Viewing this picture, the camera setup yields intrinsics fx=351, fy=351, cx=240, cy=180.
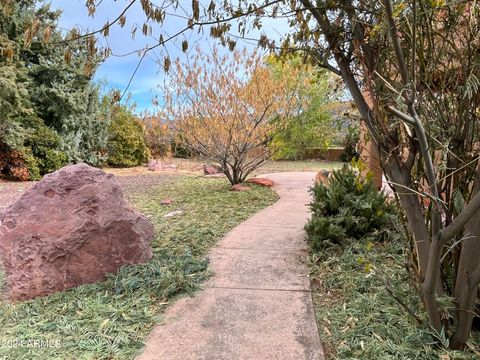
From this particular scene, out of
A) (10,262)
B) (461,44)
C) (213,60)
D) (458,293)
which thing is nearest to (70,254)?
(10,262)

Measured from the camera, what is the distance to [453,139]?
1910mm

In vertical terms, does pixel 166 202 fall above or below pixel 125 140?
below

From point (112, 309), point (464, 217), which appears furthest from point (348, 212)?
point (112, 309)

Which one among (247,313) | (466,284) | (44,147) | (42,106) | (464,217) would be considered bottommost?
(247,313)

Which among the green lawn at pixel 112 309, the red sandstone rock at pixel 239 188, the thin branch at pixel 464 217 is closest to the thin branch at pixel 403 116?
the thin branch at pixel 464 217

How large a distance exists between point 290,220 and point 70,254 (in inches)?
118

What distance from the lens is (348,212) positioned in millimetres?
3645

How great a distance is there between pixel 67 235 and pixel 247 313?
156 cm

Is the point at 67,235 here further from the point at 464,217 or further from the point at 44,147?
the point at 44,147

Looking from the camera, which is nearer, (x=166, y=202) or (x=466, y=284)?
(x=466, y=284)

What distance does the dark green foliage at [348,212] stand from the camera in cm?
356

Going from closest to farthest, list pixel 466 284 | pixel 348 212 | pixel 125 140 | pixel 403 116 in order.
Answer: pixel 403 116
pixel 466 284
pixel 348 212
pixel 125 140

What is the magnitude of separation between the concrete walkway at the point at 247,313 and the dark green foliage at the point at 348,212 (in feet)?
1.09

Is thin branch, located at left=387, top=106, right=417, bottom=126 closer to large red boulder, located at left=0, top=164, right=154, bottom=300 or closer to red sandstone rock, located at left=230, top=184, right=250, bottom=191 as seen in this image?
large red boulder, located at left=0, top=164, right=154, bottom=300
